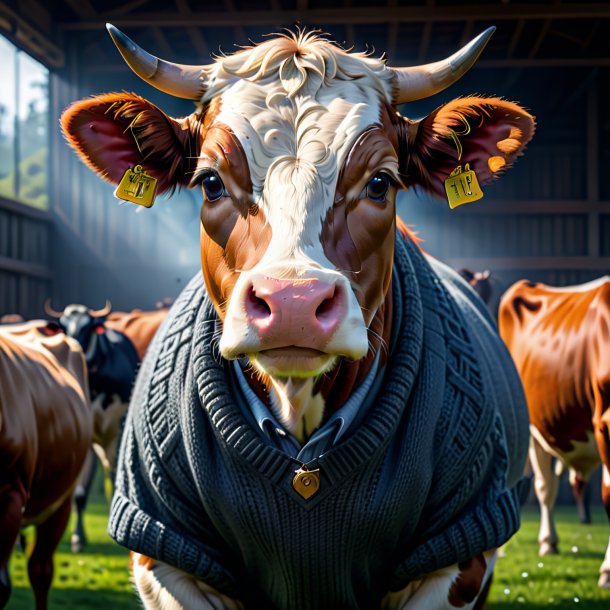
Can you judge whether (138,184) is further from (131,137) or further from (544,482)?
(544,482)

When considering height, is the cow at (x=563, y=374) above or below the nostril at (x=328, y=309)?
below

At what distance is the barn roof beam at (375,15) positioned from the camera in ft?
37.4

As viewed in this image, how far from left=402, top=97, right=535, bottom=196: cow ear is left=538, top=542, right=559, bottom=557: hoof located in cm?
562

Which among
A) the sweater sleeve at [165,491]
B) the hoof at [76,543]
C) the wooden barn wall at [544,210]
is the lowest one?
the hoof at [76,543]

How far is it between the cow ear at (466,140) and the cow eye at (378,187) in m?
0.30

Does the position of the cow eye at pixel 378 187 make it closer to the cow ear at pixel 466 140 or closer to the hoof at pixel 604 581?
the cow ear at pixel 466 140

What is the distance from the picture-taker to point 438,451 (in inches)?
107

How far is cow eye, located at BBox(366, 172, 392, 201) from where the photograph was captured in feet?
8.48

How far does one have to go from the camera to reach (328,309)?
7.20 ft

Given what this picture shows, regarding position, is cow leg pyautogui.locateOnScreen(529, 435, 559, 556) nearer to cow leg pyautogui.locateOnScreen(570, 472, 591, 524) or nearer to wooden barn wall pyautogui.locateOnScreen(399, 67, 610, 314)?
cow leg pyautogui.locateOnScreen(570, 472, 591, 524)

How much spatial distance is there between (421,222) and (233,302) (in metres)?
11.6

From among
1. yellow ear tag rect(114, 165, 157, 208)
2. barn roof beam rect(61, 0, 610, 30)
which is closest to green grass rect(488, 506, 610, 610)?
yellow ear tag rect(114, 165, 157, 208)

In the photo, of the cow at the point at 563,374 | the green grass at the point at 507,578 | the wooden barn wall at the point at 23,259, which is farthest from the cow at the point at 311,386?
the wooden barn wall at the point at 23,259

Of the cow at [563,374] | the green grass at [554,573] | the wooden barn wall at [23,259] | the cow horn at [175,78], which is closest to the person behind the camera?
the cow horn at [175,78]
